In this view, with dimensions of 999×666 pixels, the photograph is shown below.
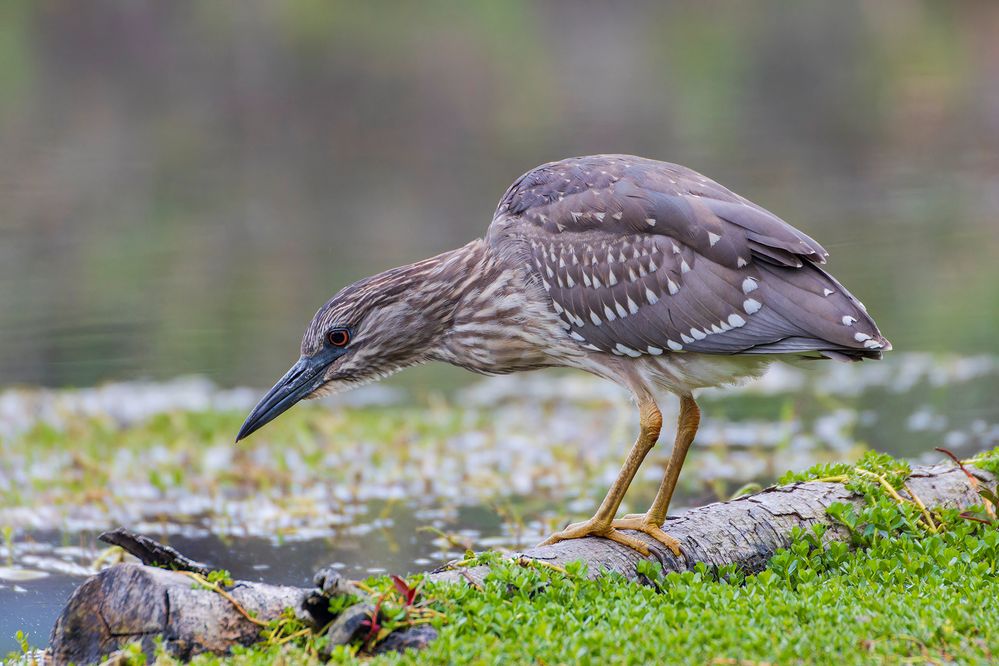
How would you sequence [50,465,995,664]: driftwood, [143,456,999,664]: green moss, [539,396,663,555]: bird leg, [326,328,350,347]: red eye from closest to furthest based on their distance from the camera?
[143,456,999,664]: green moss, [50,465,995,664]: driftwood, [539,396,663,555]: bird leg, [326,328,350,347]: red eye

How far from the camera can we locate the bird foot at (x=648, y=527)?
5.04 metres

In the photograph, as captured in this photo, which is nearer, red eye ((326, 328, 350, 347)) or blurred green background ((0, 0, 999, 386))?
red eye ((326, 328, 350, 347))

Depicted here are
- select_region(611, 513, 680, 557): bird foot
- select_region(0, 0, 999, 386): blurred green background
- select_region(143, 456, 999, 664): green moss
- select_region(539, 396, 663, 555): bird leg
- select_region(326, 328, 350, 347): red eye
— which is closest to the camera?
select_region(143, 456, 999, 664): green moss

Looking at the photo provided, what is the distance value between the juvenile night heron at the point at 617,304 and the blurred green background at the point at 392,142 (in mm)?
5108

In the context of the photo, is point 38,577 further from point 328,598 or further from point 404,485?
point 328,598

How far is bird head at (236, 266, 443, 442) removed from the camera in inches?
228

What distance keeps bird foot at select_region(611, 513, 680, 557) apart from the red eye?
57.5 inches

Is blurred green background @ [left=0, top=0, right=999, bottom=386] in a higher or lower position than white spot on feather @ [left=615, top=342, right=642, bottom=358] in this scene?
higher

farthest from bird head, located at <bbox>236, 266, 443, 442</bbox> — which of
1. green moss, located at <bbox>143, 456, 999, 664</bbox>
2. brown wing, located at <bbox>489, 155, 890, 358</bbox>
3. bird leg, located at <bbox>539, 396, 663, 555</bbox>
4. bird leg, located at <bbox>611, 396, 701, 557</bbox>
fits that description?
green moss, located at <bbox>143, 456, 999, 664</bbox>

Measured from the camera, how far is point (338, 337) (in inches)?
228

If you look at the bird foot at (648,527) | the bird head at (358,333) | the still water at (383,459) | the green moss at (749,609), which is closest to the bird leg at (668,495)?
the bird foot at (648,527)

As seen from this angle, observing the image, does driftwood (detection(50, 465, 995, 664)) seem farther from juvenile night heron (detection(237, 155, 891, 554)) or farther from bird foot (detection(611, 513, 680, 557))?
juvenile night heron (detection(237, 155, 891, 554))

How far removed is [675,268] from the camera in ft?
17.7

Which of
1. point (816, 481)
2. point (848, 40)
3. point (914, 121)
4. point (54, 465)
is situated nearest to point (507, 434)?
point (54, 465)
